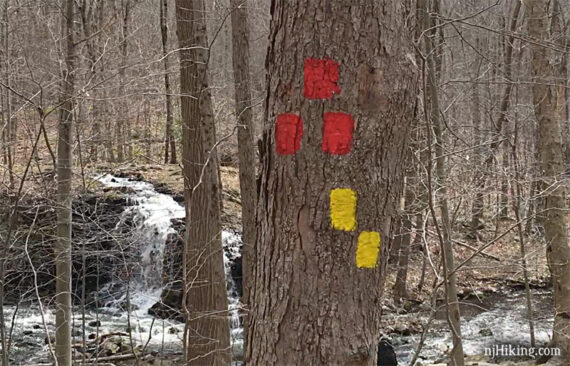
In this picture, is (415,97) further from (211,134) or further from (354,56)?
(211,134)

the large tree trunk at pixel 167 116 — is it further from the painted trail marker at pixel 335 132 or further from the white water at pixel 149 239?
the painted trail marker at pixel 335 132

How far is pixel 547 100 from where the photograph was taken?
265 inches

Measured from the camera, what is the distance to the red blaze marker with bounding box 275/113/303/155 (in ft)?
5.18

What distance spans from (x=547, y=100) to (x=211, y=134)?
4.10m

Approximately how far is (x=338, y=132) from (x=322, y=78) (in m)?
0.16

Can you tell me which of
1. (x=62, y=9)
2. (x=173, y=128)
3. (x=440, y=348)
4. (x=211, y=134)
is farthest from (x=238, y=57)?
(x=173, y=128)

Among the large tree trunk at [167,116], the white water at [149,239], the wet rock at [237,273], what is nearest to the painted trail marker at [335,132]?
the white water at [149,239]

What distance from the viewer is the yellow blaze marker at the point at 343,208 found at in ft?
5.07

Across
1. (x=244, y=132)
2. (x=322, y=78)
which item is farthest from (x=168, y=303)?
(x=322, y=78)

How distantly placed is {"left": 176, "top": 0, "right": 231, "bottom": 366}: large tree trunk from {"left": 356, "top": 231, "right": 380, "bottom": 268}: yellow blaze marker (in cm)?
471

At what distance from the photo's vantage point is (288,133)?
1.59 m

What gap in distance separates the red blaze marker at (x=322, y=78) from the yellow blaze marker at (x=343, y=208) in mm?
274

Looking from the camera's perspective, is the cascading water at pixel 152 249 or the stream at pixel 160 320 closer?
the stream at pixel 160 320

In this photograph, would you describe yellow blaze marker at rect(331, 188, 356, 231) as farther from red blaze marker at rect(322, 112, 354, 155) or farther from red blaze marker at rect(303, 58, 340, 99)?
red blaze marker at rect(303, 58, 340, 99)
